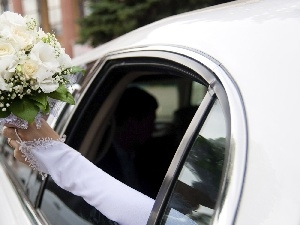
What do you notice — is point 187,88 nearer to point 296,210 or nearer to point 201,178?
point 201,178

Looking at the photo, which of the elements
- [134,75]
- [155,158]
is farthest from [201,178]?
[155,158]

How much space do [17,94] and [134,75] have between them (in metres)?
1.08

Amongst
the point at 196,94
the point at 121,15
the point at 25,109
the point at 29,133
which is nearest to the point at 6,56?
the point at 25,109

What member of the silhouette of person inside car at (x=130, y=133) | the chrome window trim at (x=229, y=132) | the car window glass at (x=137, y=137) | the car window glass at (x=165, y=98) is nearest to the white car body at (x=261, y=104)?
the chrome window trim at (x=229, y=132)

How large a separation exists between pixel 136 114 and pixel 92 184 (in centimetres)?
146

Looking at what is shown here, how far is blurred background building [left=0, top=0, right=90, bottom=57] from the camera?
757 inches

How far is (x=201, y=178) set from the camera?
1499 mm

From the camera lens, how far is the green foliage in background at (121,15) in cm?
1353

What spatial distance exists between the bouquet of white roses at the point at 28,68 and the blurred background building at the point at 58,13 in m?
15.8

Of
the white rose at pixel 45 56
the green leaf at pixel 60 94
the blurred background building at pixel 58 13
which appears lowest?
the green leaf at pixel 60 94

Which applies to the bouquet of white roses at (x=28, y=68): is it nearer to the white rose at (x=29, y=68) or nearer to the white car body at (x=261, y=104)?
the white rose at (x=29, y=68)

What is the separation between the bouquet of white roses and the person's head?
46.1 inches

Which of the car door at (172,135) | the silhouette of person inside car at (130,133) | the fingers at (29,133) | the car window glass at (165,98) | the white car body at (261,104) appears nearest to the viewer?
the white car body at (261,104)

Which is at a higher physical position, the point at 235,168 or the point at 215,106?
the point at 215,106
